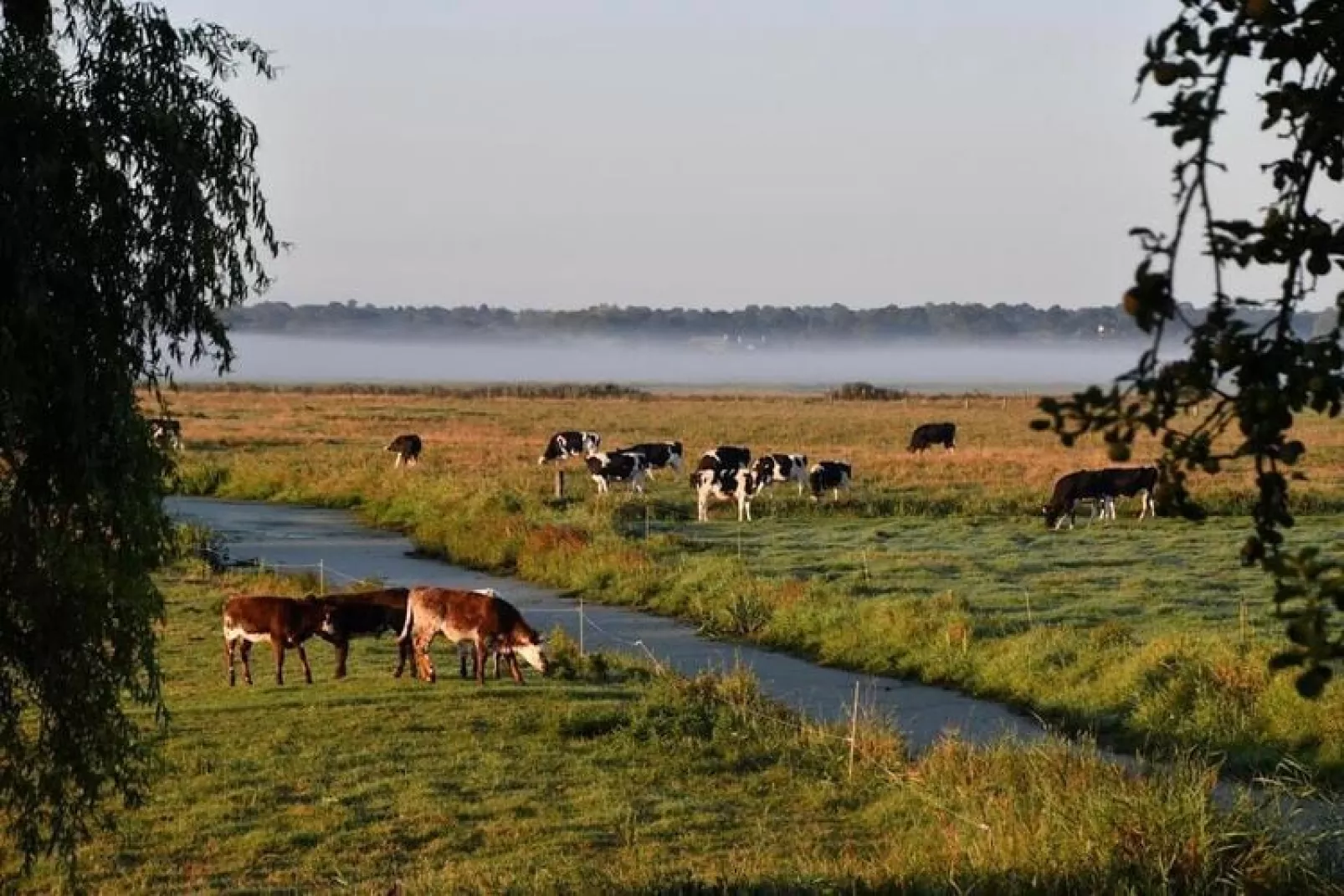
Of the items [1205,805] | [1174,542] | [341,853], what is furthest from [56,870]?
[1174,542]

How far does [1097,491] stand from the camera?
33406mm

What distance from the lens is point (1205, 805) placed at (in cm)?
984

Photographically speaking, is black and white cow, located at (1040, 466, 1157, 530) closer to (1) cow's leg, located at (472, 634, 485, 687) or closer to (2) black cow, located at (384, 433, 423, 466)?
(1) cow's leg, located at (472, 634, 485, 687)

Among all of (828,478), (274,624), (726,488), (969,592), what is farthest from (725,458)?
(274,624)

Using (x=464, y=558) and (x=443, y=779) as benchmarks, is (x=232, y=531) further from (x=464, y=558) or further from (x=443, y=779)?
(x=443, y=779)

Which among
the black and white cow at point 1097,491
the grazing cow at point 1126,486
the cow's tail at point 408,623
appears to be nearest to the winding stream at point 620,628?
the cow's tail at point 408,623

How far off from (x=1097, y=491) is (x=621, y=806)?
A: 76.3 ft

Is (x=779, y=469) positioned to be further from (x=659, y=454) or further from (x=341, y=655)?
(x=341, y=655)

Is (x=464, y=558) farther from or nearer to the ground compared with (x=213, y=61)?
nearer to the ground

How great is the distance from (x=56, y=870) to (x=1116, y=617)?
14.8 m

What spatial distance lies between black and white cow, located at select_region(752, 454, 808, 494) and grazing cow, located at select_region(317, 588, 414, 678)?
62.5 feet

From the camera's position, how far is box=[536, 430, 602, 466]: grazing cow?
151 feet

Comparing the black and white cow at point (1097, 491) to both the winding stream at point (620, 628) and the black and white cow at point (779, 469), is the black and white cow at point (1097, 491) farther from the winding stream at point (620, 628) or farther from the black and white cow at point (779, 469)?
the winding stream at point (620, 628)

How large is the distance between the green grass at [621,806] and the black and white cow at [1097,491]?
56.5ft
